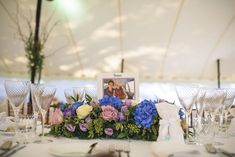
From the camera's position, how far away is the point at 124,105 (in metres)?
1.25

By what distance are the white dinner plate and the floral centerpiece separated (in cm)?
32

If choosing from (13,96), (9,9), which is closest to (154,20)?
(9,9)

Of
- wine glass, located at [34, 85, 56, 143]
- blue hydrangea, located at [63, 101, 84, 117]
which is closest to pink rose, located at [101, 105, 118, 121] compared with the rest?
blue hydrangea, located at [63, 101, 84, 117]

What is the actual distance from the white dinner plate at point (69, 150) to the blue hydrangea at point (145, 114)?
13.5 inches

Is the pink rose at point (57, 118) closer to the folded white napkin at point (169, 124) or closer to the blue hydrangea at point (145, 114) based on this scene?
the blue hydrangea at point (145, 114)

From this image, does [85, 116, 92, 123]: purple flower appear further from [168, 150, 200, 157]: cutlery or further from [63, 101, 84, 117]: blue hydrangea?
[168, 150, 200, 157]: cutlery

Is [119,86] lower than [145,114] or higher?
higher

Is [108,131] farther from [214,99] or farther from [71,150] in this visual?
[214,99]

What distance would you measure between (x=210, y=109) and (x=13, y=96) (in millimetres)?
814

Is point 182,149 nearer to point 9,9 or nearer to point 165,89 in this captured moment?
point 9,9

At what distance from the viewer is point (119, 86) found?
59.4 inches

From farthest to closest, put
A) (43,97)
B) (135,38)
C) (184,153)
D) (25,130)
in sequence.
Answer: (135,38) < (25,130) < (43,97) < (184,153)

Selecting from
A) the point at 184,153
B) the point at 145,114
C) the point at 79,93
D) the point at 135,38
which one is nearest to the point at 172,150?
the point at 184,153

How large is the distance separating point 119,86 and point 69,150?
28.4 inches
